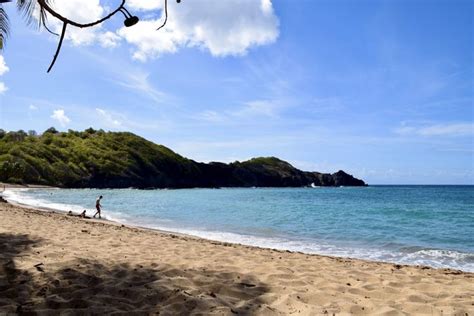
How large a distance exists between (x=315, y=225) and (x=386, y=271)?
15.0 meters

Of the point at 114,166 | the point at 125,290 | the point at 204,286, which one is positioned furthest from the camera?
the point at 114,166

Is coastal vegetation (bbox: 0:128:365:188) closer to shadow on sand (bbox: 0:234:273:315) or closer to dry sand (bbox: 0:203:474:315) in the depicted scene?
dry sand (bbox: 0:203:474:315)

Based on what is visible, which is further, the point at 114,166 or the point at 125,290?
the point at 114,166

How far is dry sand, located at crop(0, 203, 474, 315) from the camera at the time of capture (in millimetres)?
4871

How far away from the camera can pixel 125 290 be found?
5426 millimetres

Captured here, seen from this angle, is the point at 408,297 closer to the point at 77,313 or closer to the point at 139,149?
the point at 77,313

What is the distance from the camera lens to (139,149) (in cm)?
16250

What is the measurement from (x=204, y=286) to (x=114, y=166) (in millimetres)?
135181

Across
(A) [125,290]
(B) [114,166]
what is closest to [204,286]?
(A) [125,290]

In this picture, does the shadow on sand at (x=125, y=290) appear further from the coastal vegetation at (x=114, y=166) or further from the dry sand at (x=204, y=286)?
the coastal vegetation at (x=114, y=166)

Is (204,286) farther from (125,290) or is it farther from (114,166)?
(114,166)

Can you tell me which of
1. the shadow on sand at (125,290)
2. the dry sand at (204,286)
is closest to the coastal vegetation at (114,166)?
the dry sand at (204,286)

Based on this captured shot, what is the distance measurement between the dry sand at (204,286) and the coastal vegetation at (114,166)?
91.3 metres

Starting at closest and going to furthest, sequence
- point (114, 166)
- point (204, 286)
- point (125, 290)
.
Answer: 1. point (125, 290)
2. point (204, 286)
3. point (114, 166)
